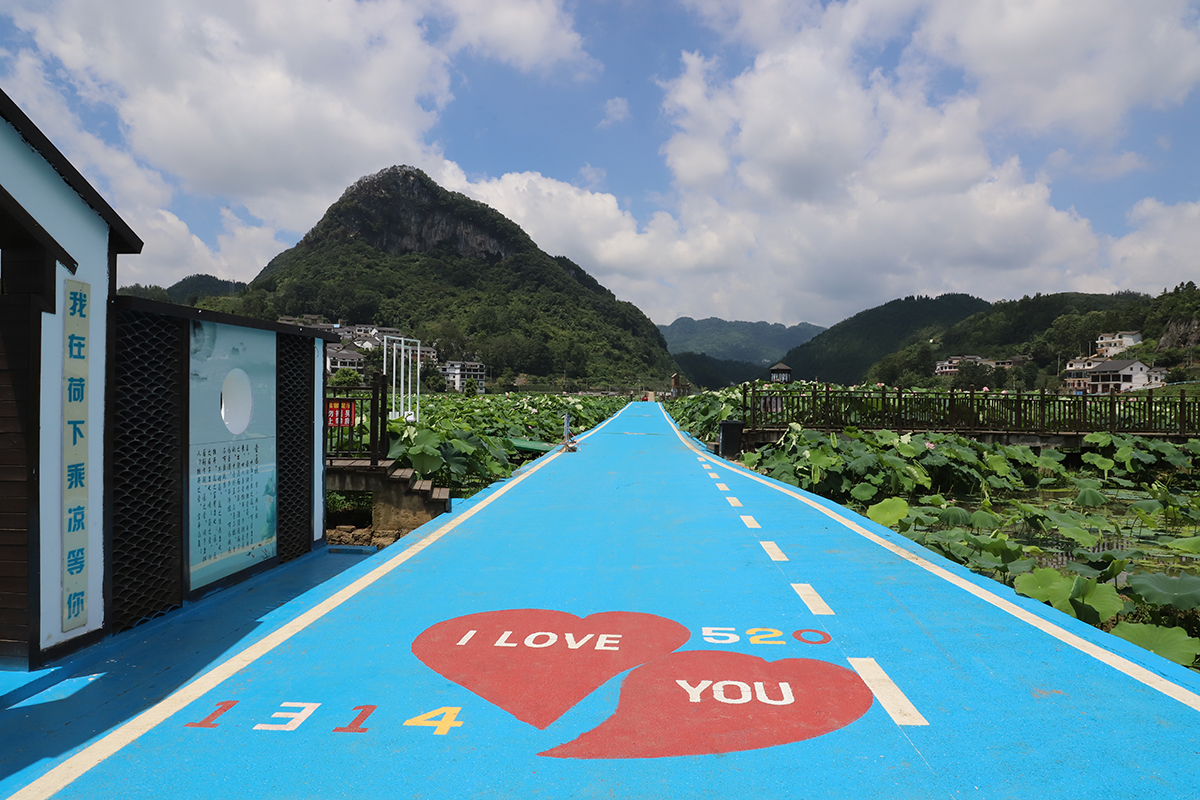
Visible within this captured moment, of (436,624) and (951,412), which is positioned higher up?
(951,412)

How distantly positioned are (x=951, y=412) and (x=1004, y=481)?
17.8 ft

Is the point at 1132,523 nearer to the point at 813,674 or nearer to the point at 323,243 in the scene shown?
the point at 813,674

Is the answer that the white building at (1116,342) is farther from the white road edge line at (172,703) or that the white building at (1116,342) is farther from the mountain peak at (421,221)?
the white road edge line at (172,703)

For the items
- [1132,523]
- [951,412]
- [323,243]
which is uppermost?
[323,243]

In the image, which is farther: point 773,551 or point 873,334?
point 873,334

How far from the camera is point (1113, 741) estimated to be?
8.98 ft

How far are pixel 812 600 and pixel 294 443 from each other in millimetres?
4481

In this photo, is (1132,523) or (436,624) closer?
(436,624)

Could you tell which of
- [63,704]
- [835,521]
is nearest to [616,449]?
[835,521]

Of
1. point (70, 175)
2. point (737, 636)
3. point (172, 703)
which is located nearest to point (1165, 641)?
point (737, 636)

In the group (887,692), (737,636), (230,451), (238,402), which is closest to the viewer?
(887,692)

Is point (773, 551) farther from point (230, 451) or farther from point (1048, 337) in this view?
point (1048, 337)

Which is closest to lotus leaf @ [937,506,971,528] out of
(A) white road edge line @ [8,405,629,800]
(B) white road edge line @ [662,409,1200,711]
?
(B) white road edge line @ [662,409,1200,711]

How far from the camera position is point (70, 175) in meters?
3.42
